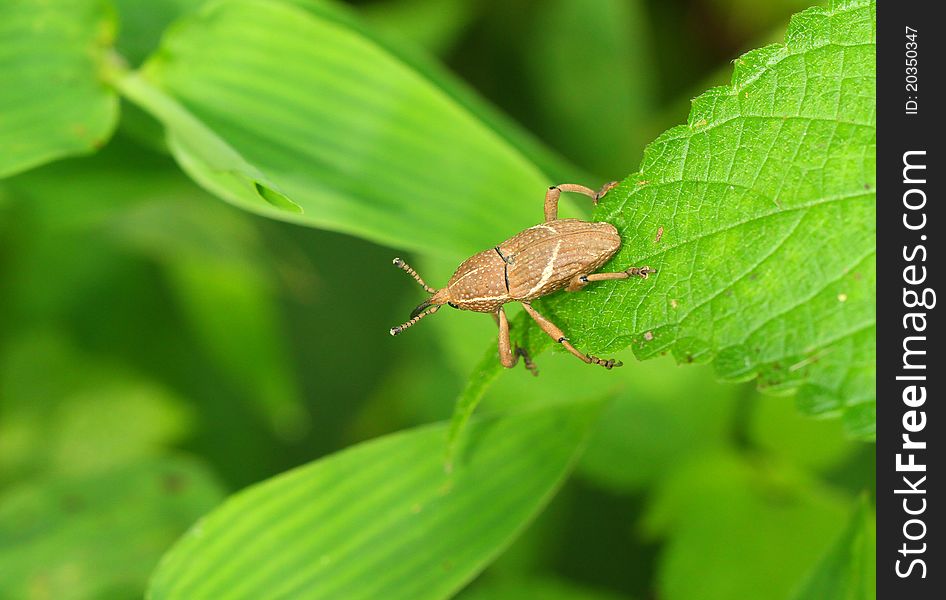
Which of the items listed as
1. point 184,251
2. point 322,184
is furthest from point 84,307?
point 322,184

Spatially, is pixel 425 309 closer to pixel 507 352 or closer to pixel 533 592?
pixel 507 352

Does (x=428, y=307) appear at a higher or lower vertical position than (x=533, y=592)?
higher

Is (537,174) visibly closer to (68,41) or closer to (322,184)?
(322,184)

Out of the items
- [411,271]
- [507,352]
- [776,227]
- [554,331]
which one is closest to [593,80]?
[411,271]

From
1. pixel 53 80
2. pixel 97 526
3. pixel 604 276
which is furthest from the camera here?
pixel 97 526

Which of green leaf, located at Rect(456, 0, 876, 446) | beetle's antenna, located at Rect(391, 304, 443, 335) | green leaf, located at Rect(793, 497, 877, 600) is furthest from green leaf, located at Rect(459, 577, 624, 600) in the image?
green leaf, located at Rect(456, 0, 876, 446)

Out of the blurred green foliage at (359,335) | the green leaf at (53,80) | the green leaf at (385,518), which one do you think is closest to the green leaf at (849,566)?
the blurred green foliage at (359,335)

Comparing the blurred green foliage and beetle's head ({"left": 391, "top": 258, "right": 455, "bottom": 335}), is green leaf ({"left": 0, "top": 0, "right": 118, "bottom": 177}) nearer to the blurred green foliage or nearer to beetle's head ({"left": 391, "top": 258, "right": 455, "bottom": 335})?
the blurred green foliage
